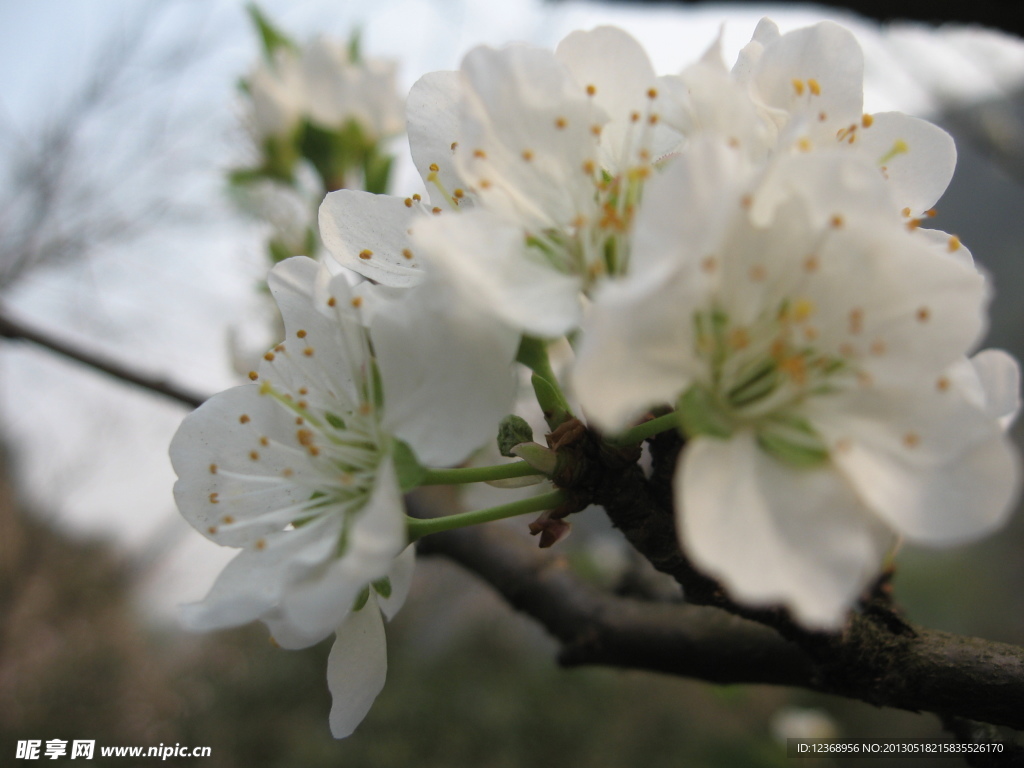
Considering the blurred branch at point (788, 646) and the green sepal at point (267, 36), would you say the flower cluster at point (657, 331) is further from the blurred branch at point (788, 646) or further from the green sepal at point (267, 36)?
the green sepal at point (267, 36)

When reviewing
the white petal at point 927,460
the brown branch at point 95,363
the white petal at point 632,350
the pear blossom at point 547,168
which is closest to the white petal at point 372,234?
the pear blossom at point 547,168

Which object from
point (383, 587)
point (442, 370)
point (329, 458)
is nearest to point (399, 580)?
point (383, 587)

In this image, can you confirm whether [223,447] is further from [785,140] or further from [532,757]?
[532,757]

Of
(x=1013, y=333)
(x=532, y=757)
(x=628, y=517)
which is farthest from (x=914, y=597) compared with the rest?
(x=628, y=517)

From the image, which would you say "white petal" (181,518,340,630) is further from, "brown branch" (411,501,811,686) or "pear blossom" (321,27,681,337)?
"brown branch" (411,501,811,686)

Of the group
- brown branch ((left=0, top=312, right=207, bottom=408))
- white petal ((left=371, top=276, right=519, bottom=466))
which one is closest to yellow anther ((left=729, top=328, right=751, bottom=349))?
white petal ((left=371, top=276, right=519, bottom=466))

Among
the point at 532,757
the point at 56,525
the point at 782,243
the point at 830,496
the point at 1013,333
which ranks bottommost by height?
the point at 532,757

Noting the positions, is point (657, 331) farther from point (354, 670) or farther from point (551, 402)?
point (354, 670)
